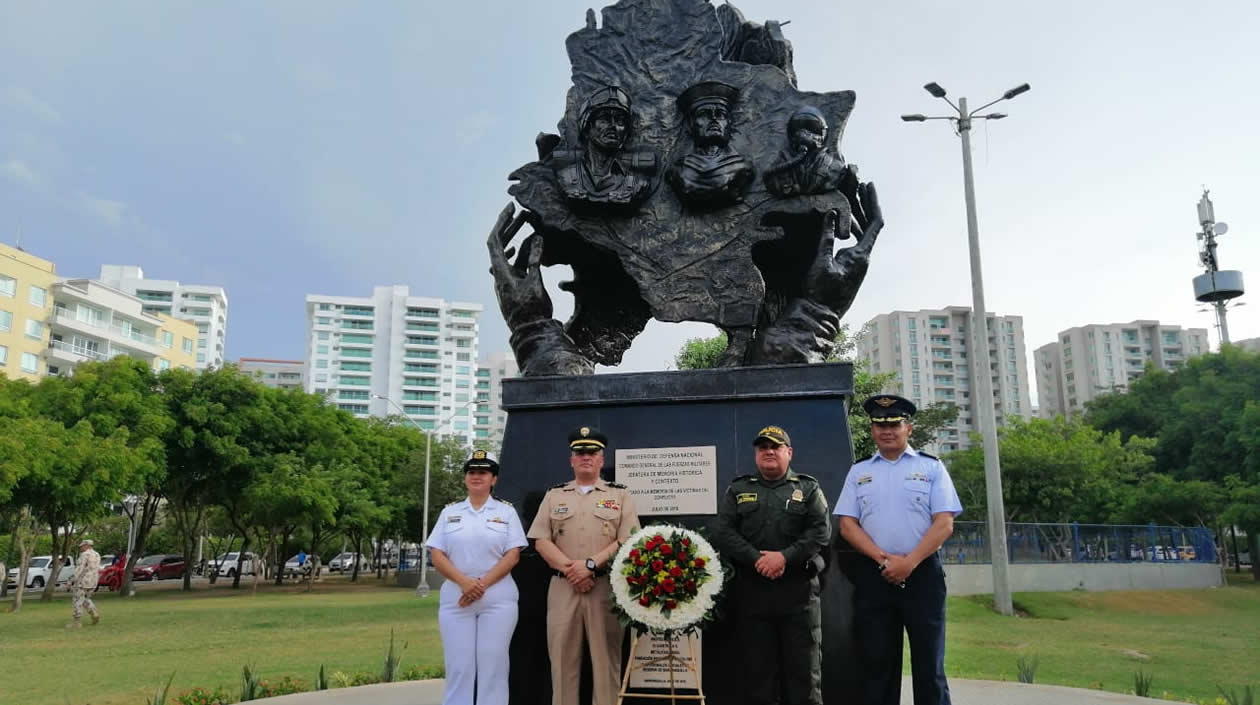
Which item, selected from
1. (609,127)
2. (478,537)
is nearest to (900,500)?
(478,537)

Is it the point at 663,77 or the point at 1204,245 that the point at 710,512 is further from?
the point at 1204,245

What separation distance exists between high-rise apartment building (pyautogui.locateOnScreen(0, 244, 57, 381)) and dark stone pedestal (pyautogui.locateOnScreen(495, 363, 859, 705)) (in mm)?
42306

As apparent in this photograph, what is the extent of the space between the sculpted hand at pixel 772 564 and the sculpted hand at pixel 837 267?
2.38 m

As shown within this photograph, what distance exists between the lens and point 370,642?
477 inches

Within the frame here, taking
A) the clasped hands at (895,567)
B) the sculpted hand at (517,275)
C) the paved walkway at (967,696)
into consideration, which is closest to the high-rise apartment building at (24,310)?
the paved walkway at (967,696)

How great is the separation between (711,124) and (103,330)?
160 ft

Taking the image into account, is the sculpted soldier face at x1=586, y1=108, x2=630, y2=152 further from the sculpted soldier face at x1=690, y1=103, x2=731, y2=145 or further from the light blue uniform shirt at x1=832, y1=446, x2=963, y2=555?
the light blue uniform shirt at x1=832, y1=446, x2=963, y2=555

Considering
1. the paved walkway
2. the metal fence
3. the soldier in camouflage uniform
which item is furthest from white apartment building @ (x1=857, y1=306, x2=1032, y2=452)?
the paved walkway

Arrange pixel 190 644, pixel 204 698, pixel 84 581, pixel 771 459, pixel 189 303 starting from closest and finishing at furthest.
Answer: pixel 771 459
pixel 204 698
pixel 190 644
pixel 84 581
pixel 189 303

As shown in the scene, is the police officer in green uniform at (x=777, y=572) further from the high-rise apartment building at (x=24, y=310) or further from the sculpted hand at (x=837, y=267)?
the high-rise apartment building at (x=24, y=310)

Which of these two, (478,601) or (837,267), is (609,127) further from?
(478,601)

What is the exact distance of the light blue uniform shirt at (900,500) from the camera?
406cm

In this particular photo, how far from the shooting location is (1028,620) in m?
15.3

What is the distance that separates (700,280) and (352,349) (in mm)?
88120
